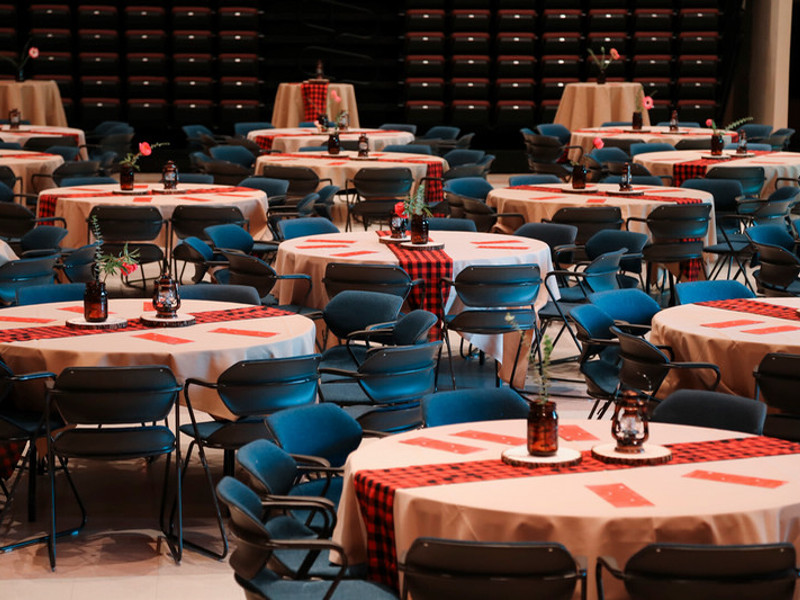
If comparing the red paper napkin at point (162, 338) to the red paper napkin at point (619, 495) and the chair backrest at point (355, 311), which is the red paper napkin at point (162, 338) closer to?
the chair backrest at point (355, 311)

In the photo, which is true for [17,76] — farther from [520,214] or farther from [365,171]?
[520,214]

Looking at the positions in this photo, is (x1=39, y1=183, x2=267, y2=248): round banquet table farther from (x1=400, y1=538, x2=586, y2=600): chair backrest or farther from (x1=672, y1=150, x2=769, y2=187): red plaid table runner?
(x1=400, y1=538, x2=586, y2=600): chair backrest

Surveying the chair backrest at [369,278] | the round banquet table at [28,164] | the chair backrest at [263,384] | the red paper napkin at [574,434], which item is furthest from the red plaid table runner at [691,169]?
the red paper napkin at [574,434]

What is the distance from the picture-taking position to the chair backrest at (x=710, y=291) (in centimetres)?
666

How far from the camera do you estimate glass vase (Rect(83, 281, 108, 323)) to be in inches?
225

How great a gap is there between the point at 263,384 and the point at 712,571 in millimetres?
2321

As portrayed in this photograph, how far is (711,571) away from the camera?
124 inches

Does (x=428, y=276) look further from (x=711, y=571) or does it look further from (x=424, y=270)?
(x=711, y=571)

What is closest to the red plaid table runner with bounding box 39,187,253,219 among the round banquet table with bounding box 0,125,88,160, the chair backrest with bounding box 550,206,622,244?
the chair backrest with bounding box 550,206,622,244

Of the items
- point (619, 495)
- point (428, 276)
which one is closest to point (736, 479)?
point (619, 495)

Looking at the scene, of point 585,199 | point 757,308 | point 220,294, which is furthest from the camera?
point 585,199

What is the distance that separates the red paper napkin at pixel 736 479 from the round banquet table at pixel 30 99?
15002 millimetres

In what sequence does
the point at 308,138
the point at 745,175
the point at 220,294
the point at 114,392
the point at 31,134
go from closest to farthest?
the point at 114,392 → the point at 220,294 → the point at 745,175 → the point at 308,138 → the point at 31,134

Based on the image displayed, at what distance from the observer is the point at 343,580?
3.64 m
